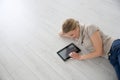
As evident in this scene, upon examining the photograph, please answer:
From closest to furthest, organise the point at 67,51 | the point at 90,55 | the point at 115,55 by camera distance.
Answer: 1. the point at 115,55
2. the point at 90,55
3. the point at 67,51

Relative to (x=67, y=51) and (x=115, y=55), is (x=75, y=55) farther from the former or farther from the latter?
(x=115, y=55)

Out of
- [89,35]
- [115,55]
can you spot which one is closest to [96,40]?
[89,35]

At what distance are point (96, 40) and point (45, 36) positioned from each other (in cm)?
79

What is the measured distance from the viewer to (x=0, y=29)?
2.44 meters

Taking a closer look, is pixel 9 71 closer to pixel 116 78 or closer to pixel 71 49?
pixel 71 49

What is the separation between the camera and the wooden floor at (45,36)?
1.76m

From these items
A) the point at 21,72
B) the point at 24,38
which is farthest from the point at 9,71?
the point at 24,38

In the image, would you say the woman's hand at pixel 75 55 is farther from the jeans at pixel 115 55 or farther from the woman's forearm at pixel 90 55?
the jeans at pixel 115 55

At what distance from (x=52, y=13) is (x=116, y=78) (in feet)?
4.17

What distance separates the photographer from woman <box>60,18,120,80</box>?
5.07ft

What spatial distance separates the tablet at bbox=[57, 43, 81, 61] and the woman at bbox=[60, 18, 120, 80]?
0.74 ft

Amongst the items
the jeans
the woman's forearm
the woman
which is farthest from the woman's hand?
the jeans

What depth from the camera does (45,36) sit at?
7.10 feet

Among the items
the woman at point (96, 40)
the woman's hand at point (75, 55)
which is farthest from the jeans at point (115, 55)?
the woman's hand at point (75, 55)
